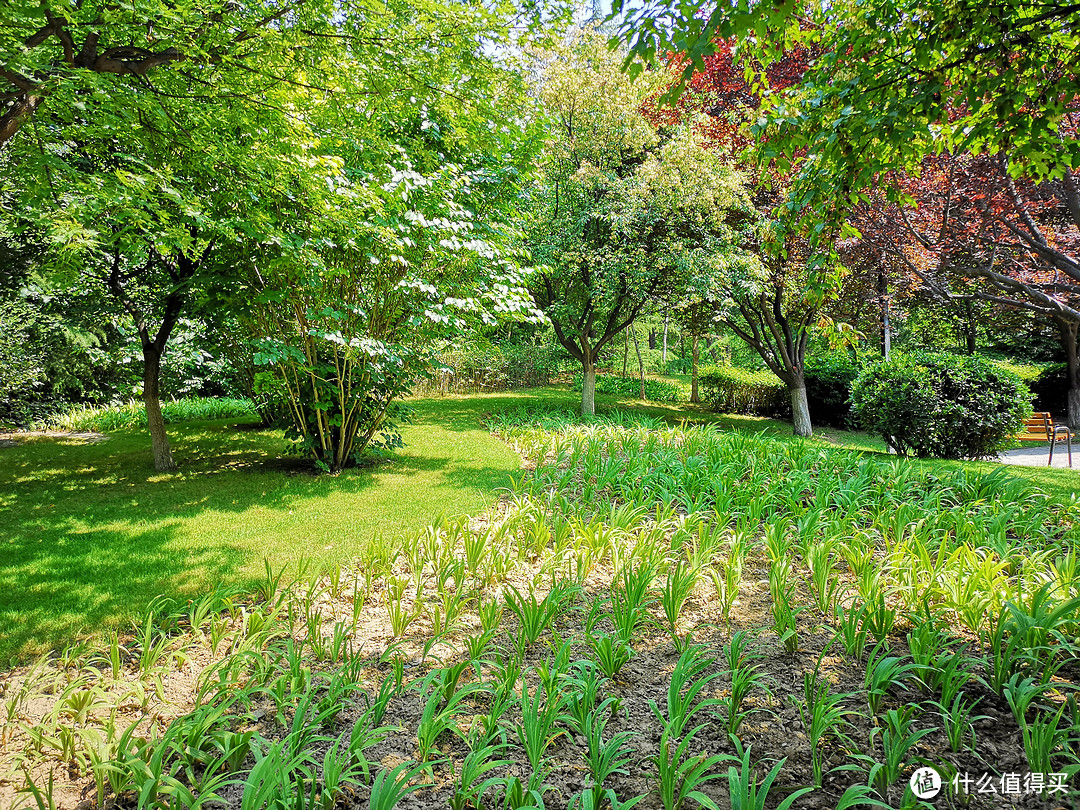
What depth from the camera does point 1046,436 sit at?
25.7 ft

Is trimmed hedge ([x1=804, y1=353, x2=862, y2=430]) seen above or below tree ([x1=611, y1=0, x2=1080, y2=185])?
below

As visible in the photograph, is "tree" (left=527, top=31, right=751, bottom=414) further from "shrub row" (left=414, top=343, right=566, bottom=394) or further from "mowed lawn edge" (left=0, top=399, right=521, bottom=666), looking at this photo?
"shrub row" (left=414, top=343, right=566, bottom=394)

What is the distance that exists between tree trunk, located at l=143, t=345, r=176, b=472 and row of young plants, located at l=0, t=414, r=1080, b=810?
4.15 meters

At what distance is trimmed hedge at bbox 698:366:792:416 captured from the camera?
14.5 m

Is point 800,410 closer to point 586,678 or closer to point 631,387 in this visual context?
point 631,387

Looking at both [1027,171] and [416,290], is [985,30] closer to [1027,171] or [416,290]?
[1027,171]

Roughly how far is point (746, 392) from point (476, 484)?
36.1ft

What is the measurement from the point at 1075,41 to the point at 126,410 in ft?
48.5

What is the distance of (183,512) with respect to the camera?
495cm

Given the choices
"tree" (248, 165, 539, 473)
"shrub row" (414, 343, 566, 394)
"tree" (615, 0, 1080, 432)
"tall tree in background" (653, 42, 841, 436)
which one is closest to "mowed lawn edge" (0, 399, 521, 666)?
"tree" (248, 165, 539, 473)

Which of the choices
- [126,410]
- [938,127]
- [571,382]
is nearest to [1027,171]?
[938,127]

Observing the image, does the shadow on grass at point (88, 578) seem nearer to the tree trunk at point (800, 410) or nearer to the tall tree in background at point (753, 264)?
the tall tree in background at point (753, 264)

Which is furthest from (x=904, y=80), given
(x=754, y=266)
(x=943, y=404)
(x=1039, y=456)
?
(x=1039, y=456)

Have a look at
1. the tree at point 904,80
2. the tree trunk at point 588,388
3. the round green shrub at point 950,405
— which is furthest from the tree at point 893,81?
the tree trunk at point 588,388
